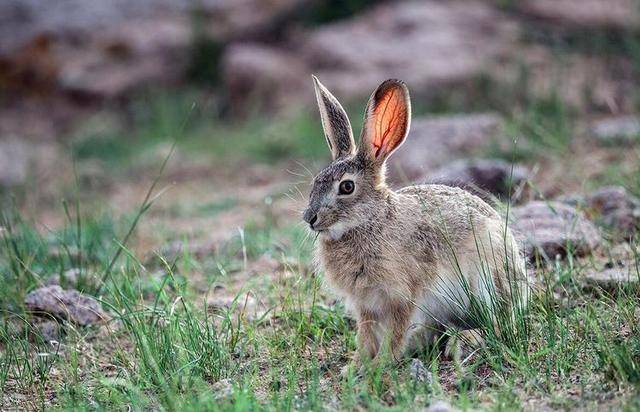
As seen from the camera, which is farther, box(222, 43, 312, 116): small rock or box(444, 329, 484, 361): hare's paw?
box(222, 43, 312, 116): small rock

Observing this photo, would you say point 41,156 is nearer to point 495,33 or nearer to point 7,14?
point 7,14

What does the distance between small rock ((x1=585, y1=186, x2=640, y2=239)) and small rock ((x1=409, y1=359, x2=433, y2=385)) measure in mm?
1957

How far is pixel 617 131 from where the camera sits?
816cm

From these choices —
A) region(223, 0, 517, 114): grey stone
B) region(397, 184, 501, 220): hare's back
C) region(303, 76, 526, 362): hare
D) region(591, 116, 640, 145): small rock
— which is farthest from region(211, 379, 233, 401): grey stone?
region(223, 0, 517, 114): grey stone

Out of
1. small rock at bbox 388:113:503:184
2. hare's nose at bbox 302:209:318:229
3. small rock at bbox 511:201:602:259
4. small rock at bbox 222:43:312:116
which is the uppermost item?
hare's nose at bbox 302:209:318:229

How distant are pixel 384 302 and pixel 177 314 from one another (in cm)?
96

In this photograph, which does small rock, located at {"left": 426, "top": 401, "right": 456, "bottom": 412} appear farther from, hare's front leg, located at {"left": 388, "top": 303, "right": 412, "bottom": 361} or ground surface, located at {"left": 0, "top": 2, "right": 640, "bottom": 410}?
hare's front leg, located at {"left": 388, "top": 303, "right": 412, "bottom": 361}

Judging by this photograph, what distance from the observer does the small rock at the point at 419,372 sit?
12.4 ft

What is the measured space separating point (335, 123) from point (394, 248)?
0.71 metres

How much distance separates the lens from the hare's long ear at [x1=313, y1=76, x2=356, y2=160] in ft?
15.0

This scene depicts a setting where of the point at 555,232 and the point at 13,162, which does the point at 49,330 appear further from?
the point at 13,162

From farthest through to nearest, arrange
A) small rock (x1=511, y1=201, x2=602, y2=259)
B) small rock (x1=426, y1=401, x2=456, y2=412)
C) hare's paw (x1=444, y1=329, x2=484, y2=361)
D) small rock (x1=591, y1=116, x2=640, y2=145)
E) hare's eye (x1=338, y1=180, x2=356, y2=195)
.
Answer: small rock (x1=591, y1=116, x2=640, y2=145) < small rock (x1=511, y1=201, x2=602, y2=259) < hare's eye (x1=338, y1=180, x2=356, y2=195) < hare's paw (x1=444, y1=329, x2=484, y2=361) < small rock (x1=426, y1=401, x2=456, y2=412)

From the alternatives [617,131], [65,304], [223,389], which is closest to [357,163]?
[223,389]

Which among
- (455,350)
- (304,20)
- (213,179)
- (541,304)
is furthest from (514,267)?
(304,20)
